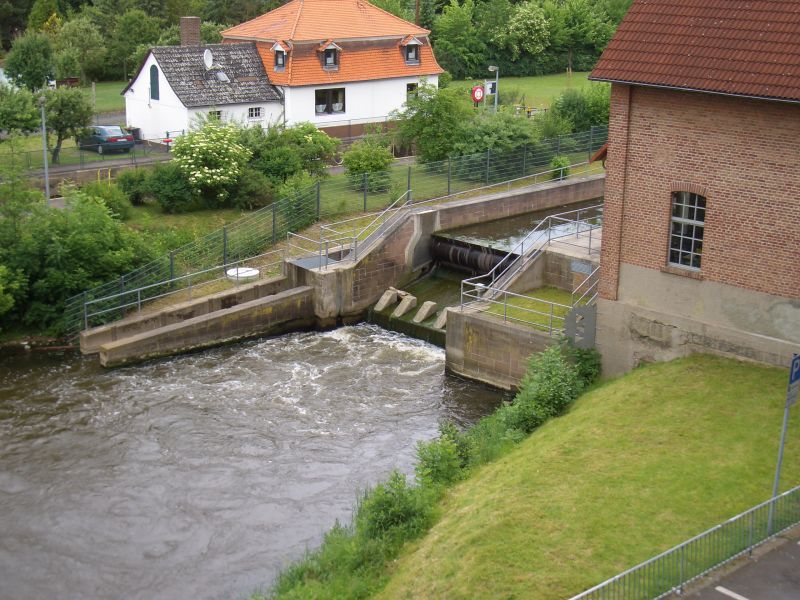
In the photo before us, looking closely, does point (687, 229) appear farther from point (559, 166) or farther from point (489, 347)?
point (559, 166)

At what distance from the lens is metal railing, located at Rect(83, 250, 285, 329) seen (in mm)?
30781

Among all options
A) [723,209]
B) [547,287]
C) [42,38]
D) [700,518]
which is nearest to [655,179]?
[723,209]

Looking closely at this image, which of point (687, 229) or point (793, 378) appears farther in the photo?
point (687, 229)

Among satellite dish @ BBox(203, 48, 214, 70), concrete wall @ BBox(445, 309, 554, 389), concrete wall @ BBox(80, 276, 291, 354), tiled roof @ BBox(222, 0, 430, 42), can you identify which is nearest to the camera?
concrete wall @ BBox(445, 309, 554, 389)

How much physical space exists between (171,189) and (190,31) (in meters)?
16.6

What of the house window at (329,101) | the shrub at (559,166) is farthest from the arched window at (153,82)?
the shrub at (559,166)

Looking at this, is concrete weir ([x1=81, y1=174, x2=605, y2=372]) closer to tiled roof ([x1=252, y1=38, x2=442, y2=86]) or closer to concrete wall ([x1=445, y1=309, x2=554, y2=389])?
concrete wall ([x1=445, y1=309, x2=554, y2=389])

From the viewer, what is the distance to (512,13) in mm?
76438

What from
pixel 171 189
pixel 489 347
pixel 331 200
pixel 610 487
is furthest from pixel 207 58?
pixel 610 487

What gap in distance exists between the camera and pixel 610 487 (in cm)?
1858

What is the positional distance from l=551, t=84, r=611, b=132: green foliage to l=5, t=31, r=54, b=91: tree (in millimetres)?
26450

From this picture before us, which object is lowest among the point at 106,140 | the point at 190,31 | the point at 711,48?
the point at 106,140

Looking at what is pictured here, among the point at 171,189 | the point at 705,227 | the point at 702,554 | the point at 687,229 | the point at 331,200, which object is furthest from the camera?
the point at 331,200

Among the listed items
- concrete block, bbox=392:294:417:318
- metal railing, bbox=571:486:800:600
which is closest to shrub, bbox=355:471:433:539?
metal railing, bbox=571:486:800:600
